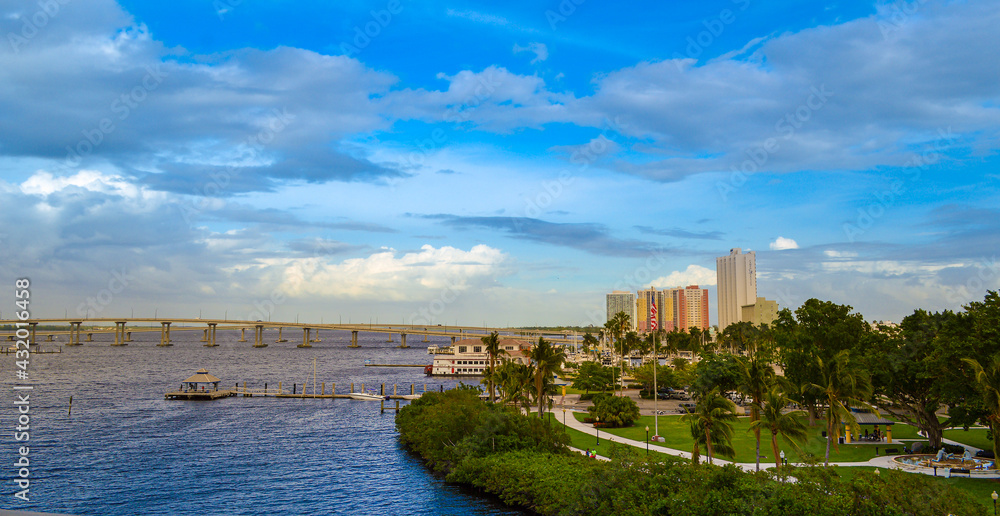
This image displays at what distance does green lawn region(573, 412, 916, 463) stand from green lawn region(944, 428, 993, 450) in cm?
366

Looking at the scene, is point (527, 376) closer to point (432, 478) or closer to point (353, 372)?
point (432, 478)

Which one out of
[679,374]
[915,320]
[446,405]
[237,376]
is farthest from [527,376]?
[237,376]

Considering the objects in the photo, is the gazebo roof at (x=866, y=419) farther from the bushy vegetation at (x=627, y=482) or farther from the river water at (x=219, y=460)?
the river water at (x=219, y=460)

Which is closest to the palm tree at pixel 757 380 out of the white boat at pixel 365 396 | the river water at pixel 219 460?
the river water at pixel 219 460

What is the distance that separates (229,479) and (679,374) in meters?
79.5

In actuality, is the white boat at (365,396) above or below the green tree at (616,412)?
below

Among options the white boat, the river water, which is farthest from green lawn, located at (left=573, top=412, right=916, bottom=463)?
the white boat

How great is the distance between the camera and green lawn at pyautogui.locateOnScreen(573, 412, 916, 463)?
181 ft

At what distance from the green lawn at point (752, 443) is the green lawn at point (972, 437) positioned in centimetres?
366

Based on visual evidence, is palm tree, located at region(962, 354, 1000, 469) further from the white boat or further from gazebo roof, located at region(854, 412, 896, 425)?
the white boat

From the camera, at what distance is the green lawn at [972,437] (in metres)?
60.9

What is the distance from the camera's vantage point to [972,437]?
217 ft

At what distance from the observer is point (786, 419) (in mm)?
40344

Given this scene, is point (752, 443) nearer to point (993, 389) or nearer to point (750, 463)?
point (750, 463)
